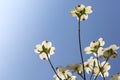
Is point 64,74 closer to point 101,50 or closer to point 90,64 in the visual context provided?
point 90,64

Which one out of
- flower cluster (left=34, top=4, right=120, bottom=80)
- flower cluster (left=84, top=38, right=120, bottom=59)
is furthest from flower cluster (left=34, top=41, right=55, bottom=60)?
flower cluster (left=84, top=38, right=120, bottom=59)

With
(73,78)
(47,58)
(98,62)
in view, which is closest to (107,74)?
(98,62)

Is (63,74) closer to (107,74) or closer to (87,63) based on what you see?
(87,63)

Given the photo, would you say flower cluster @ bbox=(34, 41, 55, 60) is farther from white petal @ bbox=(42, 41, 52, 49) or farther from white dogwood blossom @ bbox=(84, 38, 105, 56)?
white dogwood blossom @ bbox=(84, 38, 105, 56)

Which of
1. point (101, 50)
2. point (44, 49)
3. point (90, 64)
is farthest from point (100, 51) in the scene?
point (44, 49)

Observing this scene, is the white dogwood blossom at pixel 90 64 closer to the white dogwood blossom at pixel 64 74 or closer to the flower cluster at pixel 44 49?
the white dogwood blossom at pixel 64 74

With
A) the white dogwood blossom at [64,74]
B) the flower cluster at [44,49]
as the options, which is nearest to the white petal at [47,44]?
the flower cluster at [44,49]
